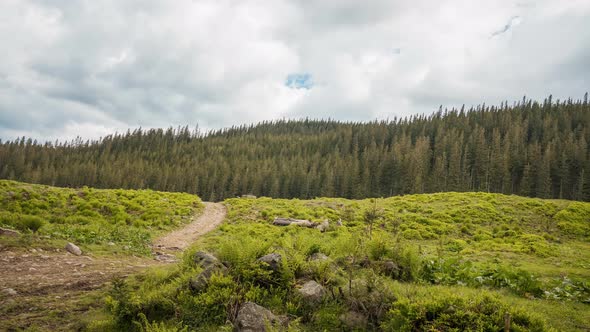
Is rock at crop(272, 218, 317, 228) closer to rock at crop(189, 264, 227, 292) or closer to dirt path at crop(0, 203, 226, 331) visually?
dirt path at crop(0, 203, 226, 331)

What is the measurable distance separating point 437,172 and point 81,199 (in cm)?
8284

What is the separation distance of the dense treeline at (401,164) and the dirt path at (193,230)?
2393 inches

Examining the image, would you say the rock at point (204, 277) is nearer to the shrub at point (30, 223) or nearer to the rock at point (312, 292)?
the rock at point (312, 292)

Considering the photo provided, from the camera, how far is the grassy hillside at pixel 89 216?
45.1 feet

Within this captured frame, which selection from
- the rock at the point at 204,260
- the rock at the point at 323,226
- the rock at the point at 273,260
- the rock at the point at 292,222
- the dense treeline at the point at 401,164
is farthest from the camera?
the dense treeline at the point at 401,164

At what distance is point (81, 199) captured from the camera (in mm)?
23172

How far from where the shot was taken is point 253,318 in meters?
6.45

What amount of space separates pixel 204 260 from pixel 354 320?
4.63 meters

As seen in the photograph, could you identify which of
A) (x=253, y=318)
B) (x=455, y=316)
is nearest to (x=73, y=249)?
(x=253, y=318)

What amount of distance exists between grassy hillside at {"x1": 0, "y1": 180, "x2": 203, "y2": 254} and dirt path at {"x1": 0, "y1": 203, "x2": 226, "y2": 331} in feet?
5.28

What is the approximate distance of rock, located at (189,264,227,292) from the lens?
7582 mm

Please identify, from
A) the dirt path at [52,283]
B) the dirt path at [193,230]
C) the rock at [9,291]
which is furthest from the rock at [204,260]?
the dirt path at [193,230]

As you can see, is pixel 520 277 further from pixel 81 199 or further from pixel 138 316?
pixel 81 199

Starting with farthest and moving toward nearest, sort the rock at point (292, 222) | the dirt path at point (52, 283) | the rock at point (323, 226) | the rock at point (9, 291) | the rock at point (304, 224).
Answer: the rock at point (292, 222) < the rock at point (304, 224) < the rock at point (323, 226) < the rock at point (9, 291) < the dirt path at point (52, 283)
